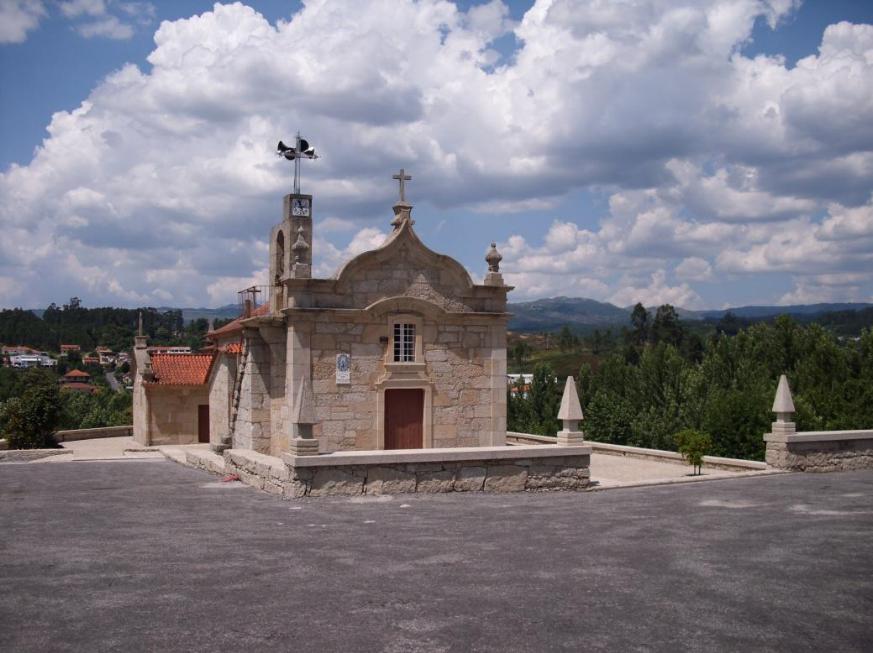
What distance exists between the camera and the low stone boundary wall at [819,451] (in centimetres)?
1900

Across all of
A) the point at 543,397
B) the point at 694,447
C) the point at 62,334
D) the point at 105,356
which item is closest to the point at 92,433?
the point at 543,397

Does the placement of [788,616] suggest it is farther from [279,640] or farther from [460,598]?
[279,640]

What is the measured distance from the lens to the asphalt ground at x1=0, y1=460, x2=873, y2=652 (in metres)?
6.88

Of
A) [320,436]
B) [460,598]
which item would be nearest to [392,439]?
[320,436]

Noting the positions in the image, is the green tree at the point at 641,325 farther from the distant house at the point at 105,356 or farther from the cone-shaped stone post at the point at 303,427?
the cone-shaped stone post at the point at 303,427

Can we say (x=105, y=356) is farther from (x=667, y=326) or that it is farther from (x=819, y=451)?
(x=819, y=451)

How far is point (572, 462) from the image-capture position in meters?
16.8

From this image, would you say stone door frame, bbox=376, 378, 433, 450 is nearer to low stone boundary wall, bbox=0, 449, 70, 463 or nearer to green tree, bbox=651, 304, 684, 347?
low stone boundary wall, bbox=0, 449, 70, 463

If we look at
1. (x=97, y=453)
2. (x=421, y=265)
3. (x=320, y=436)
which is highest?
(x=421, y=265)

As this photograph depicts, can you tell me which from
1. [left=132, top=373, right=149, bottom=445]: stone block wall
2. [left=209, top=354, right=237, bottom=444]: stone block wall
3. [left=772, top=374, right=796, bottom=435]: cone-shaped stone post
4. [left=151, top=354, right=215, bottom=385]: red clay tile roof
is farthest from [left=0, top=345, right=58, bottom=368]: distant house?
[left=772, top=374, right=796, bottom=435]: cone-shaped stone post

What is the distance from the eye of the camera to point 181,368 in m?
34.4

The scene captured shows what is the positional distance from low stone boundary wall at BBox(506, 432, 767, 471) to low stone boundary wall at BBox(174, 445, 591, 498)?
4.42ft

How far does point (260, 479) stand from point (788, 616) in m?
11.0

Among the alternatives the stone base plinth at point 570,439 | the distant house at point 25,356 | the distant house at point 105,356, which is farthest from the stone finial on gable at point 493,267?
the distant house at point 105,356
